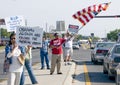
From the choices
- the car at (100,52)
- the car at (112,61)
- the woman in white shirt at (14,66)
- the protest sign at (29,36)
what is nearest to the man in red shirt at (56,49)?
the car at (112,61)

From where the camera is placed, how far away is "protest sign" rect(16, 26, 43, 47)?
11.3 meters

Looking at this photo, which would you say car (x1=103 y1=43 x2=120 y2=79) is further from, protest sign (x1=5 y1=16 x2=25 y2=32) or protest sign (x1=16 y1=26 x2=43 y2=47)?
protest sign (x1=16 y1=26 x2=43 y2=47)

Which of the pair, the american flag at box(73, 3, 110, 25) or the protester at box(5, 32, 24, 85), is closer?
the protester at box(5, 32, 24, 85)

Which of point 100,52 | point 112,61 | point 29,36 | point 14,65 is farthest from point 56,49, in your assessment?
point 100,52

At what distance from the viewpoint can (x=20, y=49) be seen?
37.2 ft

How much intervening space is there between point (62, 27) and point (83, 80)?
30146mm

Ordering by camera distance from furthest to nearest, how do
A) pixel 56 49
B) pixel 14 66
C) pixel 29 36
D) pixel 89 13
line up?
pixel 89 13 → pixel 56 49 → pixel 29 36 → pixel 14 66

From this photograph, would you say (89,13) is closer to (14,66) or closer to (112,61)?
(112,61)

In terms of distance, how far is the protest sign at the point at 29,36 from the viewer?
11.3 m

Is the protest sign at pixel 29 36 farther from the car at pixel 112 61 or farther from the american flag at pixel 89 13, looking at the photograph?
the american flag at pixel 89 13

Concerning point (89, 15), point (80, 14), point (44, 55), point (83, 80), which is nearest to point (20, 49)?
point (83, 80)

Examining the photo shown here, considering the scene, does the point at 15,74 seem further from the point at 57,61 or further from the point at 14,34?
the point at 57,61

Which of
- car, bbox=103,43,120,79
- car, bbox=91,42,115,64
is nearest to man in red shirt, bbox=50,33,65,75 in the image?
car, bbox=103,43,120,79

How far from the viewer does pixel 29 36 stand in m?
11.4
